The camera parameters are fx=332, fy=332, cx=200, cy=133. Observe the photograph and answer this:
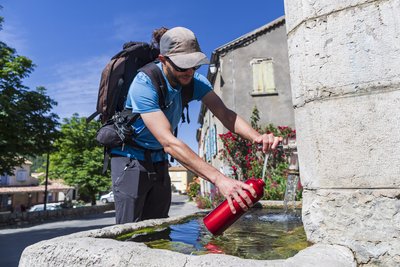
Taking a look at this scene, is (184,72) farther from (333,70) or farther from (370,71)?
(370,71)

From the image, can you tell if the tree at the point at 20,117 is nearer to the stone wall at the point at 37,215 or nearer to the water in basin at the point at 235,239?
the stone wall at the point at 37,215

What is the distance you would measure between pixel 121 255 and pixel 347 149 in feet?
3.81

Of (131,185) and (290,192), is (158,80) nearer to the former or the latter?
(131,185)

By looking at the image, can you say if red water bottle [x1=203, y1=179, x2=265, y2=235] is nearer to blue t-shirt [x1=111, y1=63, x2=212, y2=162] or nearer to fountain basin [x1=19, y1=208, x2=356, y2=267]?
fountain basin [x1=19, y1=208, x2=356, y2=267]

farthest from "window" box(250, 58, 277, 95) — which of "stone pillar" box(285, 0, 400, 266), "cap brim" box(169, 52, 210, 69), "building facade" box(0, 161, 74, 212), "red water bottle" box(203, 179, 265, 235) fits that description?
"building facade" box(0, 161, 74, 212)

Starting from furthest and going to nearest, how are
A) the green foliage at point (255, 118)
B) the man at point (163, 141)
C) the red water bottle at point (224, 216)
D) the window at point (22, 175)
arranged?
the window at point (22, 175), the green foliage at point (255, 118), the man at point (163, 141), the red water bottle at point (224, 216)

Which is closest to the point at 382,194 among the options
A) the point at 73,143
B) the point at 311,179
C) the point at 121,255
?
the point at 311,179

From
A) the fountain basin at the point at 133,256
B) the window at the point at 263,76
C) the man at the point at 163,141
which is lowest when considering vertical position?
the fountain basin at the point at 133,256

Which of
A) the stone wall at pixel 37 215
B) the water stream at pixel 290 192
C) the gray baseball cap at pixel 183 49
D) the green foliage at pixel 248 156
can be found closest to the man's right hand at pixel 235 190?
the gray baseball cap at pixel 183 49

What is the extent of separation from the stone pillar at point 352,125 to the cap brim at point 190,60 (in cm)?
58

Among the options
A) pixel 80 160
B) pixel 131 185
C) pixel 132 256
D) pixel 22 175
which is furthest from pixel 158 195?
pixel 22 175

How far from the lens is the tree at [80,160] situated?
29.5 meters

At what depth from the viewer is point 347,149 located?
64.5 inches

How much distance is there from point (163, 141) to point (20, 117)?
13.7 metres
